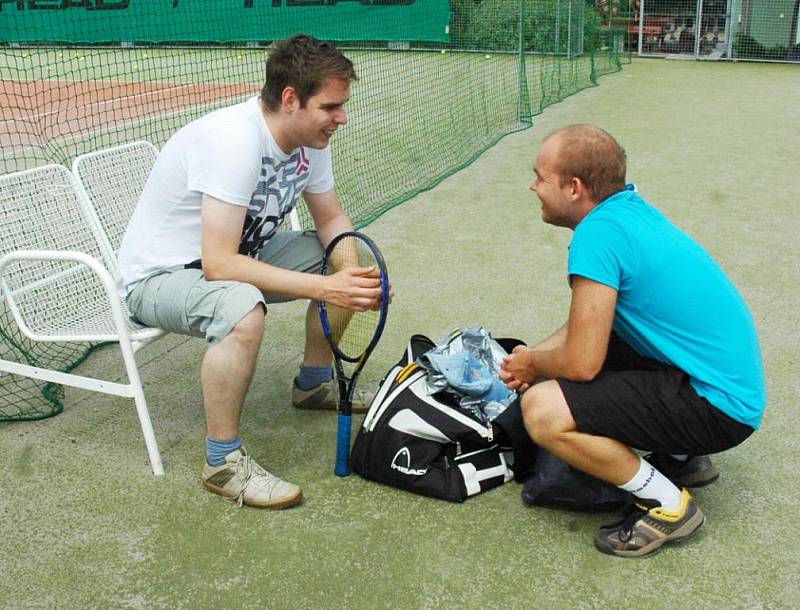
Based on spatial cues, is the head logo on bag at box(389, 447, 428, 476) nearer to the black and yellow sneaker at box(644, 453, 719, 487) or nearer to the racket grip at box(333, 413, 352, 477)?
the racket grip at box(333, 413, 352, 477)

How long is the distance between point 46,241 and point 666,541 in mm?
2345

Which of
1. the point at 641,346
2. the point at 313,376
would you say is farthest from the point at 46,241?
the point at 641,346

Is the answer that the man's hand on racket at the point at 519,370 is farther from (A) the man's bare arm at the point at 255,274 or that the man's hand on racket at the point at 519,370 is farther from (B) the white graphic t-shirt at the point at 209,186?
(B) the white graphic t-shirt at the point at 209,186

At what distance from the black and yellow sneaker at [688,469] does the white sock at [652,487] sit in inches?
12.3

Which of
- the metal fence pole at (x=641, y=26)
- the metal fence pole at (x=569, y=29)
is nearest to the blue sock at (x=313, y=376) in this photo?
the metal fence pole at (x=569, y=29)

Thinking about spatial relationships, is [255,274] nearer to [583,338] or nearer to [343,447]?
[343,447]

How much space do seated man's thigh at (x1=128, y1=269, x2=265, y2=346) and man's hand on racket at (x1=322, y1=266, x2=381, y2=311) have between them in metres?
0.23

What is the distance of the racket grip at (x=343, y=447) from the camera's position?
2738mm

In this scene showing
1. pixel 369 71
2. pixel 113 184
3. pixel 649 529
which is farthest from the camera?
pixel 369 71

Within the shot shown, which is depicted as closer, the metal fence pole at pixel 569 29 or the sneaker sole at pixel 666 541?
the sneaker sole at pixel 666 541

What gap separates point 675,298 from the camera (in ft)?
7.55

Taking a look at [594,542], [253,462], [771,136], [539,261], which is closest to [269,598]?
[253,462]

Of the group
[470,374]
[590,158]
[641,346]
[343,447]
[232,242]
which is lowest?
[343,447]

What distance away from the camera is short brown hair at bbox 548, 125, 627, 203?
7.64 ft
